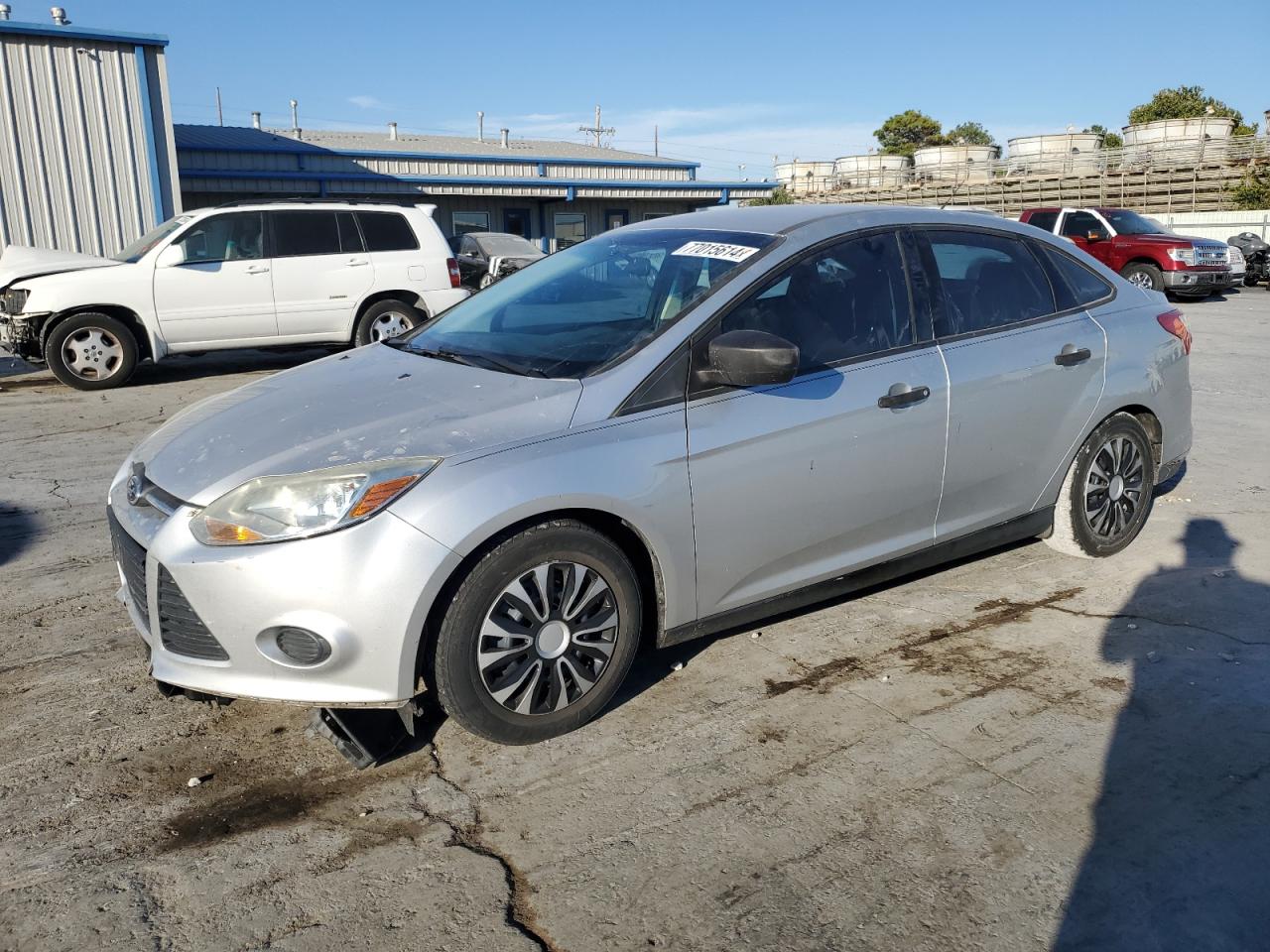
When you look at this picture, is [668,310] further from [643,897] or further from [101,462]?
[101,462]

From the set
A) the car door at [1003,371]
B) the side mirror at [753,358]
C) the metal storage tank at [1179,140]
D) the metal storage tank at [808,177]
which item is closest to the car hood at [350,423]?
the side mirror at [753,358]

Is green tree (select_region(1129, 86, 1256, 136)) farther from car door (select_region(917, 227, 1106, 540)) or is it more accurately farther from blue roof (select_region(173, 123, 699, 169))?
car door (select_region(917, 227, 1106, 540))

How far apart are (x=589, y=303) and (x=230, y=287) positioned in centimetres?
781

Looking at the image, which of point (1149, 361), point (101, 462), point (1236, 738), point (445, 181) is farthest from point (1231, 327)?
point (445, 181)

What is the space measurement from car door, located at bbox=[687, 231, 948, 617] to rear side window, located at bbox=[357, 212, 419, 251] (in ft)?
27.0

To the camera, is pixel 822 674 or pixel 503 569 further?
pixel 822 674

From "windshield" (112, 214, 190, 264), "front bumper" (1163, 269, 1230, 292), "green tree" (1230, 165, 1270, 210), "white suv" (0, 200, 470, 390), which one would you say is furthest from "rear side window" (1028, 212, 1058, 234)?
"green tree" (1230, 165, 1270, 210)

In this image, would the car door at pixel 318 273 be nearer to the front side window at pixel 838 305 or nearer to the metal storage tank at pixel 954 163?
the front side window at pixel 838 305

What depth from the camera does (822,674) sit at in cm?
386

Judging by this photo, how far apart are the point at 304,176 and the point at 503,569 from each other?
73.8 ft

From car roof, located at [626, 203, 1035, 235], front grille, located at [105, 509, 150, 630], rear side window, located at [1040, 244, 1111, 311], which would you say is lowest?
front grille, located at [105, 509, 150, 630]

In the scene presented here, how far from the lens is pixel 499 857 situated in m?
2.78

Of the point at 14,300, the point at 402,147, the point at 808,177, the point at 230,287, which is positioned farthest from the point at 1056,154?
the point at 14,300

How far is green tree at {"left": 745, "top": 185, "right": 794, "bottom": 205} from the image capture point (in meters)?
33.3
